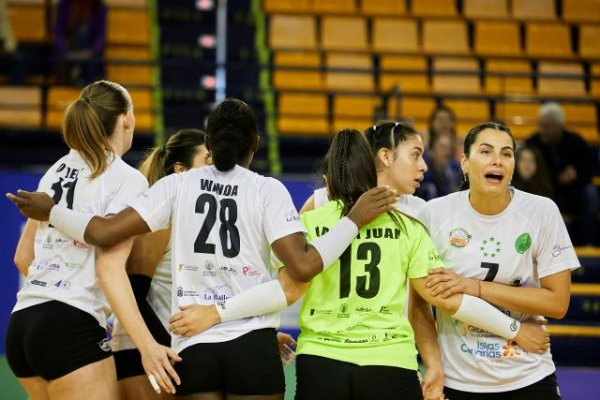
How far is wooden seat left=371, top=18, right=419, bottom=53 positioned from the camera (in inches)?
478

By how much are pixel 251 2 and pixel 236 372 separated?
10056 mm

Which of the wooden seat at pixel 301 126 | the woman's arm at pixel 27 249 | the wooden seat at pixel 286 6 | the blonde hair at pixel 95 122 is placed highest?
the wooden seat at pixel 286 6

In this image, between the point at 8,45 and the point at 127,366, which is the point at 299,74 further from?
the point at 127,366

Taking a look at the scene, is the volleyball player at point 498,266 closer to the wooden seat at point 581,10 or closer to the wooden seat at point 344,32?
the wooden seat at point 344,32

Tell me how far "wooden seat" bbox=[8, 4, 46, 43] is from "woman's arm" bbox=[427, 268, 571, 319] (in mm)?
9626

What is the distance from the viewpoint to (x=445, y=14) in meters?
12.6

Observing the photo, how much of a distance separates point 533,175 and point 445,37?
4323 mm

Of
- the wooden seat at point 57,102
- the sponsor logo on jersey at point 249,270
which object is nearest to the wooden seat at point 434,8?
the wooden seat at point 57,102

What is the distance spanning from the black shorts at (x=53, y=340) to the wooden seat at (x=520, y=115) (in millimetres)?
8309

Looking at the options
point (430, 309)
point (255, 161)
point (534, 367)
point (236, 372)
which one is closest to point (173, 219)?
point (236, 372)

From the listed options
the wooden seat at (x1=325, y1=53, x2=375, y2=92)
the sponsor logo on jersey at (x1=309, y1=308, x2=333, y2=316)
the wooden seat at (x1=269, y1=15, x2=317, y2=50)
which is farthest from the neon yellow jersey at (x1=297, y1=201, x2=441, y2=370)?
the wooden seat at (x1=269, y1=15, x2=317, y2=50)

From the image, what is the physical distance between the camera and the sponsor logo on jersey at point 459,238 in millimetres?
3895

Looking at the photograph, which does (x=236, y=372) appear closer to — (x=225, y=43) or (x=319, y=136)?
(x=319, y=136)

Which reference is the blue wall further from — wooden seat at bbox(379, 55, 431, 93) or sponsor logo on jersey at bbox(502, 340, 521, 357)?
sponsor logo on jersey at bbox(502, 340, 521, 357)
